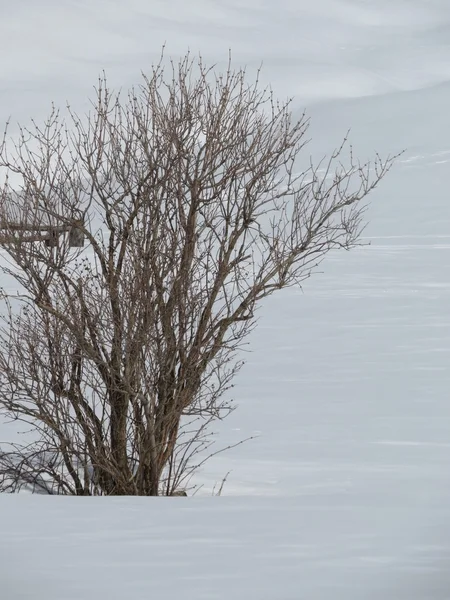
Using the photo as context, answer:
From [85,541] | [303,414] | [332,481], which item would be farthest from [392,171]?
[85,541]

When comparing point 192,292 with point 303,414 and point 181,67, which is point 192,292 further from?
point 303,414

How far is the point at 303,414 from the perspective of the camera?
11.8 m

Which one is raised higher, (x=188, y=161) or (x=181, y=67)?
(x=181, y=67)

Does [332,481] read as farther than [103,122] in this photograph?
Yes

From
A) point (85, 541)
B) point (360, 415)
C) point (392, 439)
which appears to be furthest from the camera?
point (360, 415)

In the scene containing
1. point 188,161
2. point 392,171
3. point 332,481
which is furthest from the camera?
point 392,171

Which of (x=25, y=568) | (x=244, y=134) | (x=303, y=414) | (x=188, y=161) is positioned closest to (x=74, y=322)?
(x=188, y=161)

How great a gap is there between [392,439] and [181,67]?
4148mm

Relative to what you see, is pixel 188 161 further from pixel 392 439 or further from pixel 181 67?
pixel 392 439

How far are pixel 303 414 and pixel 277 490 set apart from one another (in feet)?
9.02

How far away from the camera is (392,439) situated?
10234 mm

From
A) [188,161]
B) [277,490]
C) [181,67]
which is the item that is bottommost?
[277,490]

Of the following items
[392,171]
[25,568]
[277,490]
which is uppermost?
[392,171]

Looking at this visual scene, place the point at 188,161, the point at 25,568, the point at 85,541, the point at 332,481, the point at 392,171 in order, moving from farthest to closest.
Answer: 1. the point at 392,171
2. the point at 332,481
3. the point at 188,161
4. the point at 85,541
5. the point at 25,568
